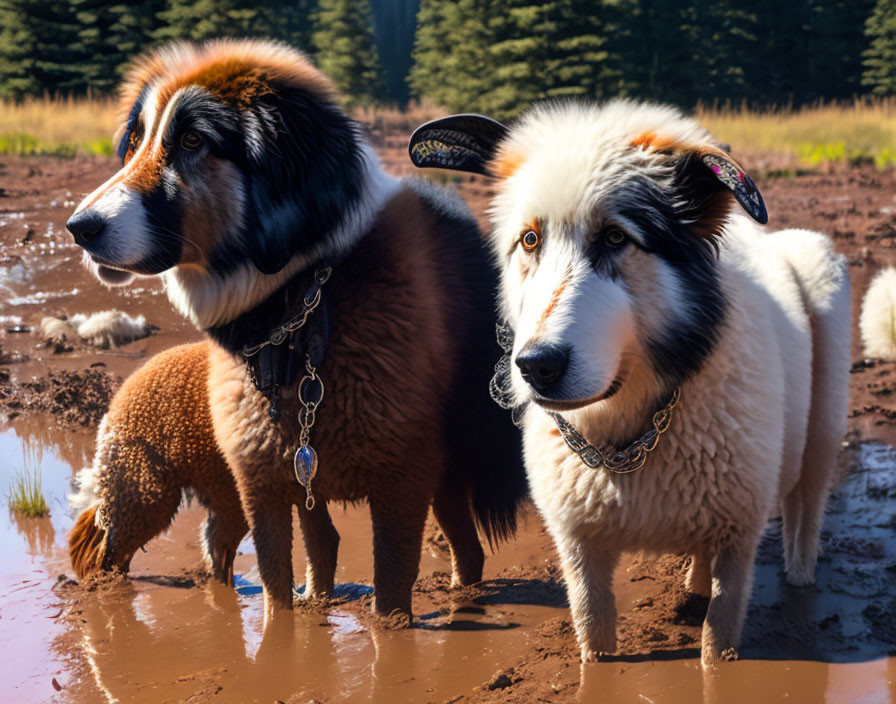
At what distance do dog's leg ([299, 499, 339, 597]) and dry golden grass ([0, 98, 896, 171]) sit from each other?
34.6 feet

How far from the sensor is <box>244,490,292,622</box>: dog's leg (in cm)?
388

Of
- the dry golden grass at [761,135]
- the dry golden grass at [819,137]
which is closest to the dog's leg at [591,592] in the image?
the dry golden grass at [761,135]

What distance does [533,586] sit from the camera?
4.65 m

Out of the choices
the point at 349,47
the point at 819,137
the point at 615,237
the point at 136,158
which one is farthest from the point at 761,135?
the point at 349,47

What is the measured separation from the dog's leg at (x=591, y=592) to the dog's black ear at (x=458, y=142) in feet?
4.65

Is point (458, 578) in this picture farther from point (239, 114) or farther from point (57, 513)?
point (57, 513)

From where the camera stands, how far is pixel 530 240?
2895 mm

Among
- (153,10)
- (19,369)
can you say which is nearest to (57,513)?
(19,369)

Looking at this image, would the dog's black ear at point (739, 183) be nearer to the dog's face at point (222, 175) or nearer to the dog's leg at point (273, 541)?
the dog's face at point (222, 175)

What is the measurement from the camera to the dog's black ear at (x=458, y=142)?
3453 millimetres

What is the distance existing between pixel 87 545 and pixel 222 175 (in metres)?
2.47

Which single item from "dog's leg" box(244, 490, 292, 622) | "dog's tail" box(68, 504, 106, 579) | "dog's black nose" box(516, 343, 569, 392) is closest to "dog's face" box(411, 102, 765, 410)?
"dog's black nose" box(516, 343, 569, 392)

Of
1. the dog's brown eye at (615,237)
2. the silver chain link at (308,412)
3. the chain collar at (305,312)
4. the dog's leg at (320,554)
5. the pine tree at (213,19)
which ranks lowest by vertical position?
the dog's leg at (320,554)

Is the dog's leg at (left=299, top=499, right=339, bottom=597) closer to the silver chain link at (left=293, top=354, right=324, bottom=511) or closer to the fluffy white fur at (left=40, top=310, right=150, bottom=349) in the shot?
the silver chain link at (left=293, top=354, right=324, bottom=511)
